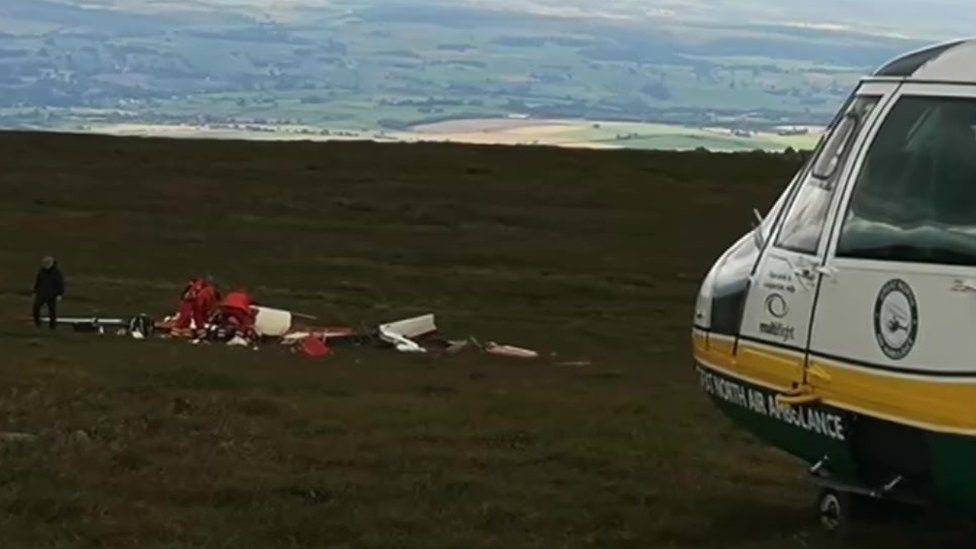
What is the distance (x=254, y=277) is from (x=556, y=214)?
66.3 ft

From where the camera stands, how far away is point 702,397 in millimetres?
23703

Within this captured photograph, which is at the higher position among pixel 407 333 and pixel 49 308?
pixel 407 333

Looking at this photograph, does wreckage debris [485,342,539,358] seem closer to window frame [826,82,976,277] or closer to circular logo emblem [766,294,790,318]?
circular logo emblem [766,294,790,318]

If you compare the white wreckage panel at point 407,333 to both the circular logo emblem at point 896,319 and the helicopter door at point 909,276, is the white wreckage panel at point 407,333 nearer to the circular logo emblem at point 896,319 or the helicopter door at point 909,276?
the helicopter door at point 909,276

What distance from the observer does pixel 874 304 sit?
9.70m

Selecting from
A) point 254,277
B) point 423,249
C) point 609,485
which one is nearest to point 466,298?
point 254,277

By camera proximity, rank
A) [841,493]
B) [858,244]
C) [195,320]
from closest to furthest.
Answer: [858,244]
[841,493]
[195,320]

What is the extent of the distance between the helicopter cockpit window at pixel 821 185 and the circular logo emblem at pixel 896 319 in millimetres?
921

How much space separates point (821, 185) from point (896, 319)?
157 centimetres

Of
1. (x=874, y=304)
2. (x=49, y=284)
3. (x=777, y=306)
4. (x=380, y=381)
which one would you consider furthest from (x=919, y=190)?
(x=49, y=284)

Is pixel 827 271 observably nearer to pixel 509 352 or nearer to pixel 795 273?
pixel 795 273

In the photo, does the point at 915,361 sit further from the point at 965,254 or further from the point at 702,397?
the point at 702,397

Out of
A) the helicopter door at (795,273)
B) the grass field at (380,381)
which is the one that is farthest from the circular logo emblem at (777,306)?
the grass field at (380,381)

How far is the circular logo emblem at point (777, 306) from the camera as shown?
35.1ft
